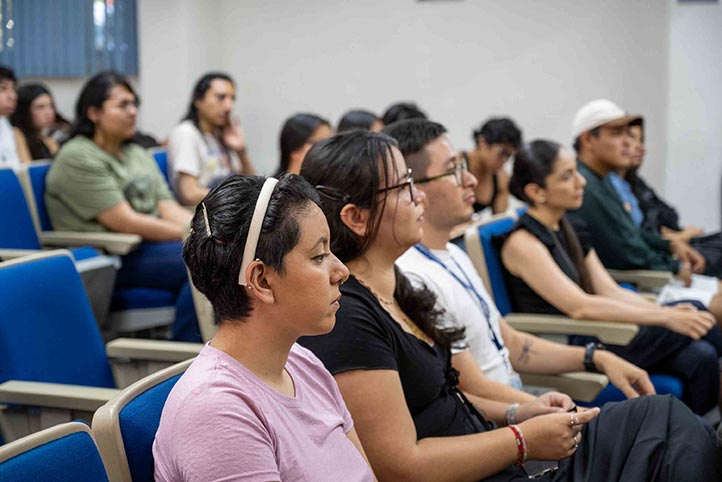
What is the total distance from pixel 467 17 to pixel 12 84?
2732 mm

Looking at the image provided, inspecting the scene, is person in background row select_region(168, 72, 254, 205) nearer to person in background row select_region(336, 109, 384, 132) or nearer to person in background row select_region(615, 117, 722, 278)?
person in background row select_region(336, 109, 384, 132)

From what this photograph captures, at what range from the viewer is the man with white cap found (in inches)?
143

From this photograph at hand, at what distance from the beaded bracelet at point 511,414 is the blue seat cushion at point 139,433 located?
898 mm

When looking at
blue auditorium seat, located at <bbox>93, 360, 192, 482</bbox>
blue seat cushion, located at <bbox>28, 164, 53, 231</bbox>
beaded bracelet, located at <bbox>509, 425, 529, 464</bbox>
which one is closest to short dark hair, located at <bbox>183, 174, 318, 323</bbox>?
blue auditorium seat, located at <bbox>93, 360, 192, 482</bbox>

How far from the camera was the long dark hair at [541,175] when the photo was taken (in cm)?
302

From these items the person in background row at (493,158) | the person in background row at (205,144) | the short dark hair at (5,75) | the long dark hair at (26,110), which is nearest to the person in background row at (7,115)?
the short dark hair at (5,75)

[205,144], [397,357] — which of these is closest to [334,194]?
[397,357]

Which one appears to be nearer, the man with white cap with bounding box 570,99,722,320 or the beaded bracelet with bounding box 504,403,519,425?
the beaded bracelet with bounding box 504,403,519,425

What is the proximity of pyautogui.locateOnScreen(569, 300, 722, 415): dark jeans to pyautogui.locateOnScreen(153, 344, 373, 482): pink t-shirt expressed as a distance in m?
1.61

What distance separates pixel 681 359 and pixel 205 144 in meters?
2.57

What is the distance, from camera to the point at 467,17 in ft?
19.2

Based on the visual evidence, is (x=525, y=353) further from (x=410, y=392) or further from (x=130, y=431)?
(x=130, y=431)

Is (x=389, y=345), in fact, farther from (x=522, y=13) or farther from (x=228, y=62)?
(x=228, y=62)

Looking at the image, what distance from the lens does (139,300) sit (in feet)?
11.4
